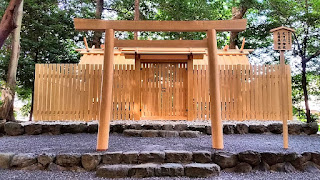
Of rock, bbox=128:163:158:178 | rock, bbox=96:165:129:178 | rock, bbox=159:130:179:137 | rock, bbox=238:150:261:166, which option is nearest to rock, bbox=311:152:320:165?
rock, bbox=238:150:261:166

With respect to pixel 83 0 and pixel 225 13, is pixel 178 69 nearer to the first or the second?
pixel 83 0

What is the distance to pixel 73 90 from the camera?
6695 millimetres

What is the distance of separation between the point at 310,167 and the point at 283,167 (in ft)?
1.64

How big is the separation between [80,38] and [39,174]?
384 inches

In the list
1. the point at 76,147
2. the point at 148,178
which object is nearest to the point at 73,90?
the point at 76,147

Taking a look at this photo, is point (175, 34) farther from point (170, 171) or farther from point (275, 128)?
point (170, 171)

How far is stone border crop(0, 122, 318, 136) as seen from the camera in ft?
18.5

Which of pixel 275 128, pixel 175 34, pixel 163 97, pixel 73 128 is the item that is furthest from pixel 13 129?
pixel 175 34

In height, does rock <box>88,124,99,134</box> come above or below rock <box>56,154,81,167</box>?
above

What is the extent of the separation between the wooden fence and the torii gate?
281cm

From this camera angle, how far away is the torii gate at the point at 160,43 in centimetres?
395

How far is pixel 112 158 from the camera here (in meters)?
3.36

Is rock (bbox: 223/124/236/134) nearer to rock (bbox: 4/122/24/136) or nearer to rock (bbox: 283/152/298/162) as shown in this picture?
rock (bbox: 283/152/298/162)

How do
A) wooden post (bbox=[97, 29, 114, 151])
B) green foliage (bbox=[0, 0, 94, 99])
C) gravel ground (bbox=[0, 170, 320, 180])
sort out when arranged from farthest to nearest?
green foliage (bbox=[0, 0, 94, 99]) → wooden post (bbox=[97, 29, 114, 151]) → gravel ground (bbox=[0, 170, 320, 180])
